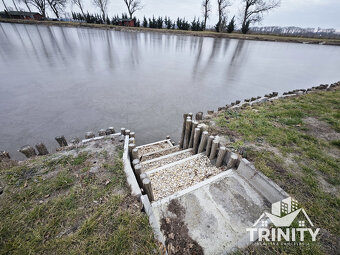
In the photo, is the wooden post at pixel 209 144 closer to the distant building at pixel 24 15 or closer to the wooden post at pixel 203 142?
the wooden post at pixel 203 142

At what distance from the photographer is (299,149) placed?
3123 millimetres

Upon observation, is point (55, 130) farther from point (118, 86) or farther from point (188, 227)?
point (188, 227)

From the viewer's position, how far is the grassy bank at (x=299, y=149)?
195cm

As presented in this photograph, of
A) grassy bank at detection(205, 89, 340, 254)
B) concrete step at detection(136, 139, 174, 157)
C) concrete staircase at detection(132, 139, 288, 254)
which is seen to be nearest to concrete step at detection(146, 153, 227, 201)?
concrete staircase at detection(132, 139, 288, 254)

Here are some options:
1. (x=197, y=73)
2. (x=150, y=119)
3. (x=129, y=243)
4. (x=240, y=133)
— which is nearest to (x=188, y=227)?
(x=129, y=243)

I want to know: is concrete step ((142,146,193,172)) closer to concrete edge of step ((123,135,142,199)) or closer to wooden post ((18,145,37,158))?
concrete edge of step ((123,135,142,199))

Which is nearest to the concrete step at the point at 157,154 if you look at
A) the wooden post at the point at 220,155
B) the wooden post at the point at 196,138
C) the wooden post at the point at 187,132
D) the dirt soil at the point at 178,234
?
the wooden post at the point at 187,132

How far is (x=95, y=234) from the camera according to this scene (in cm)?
173

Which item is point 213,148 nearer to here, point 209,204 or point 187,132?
point 187,132

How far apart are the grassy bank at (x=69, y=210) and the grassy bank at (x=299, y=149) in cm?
149

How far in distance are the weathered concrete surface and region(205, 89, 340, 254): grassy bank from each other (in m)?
0.28

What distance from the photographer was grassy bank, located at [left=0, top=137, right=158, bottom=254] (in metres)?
1.64

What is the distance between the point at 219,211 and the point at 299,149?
2.42 m

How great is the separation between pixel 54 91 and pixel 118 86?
2725mm
